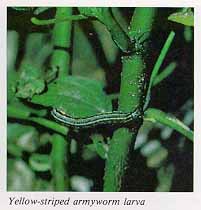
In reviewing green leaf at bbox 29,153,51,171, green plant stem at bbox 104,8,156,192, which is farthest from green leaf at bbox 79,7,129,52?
green leaf at bbox 29,153,51,171

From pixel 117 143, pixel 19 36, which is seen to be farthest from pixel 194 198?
pixel 19 36

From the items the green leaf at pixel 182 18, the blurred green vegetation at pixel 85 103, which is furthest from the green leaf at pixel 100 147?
the green leaf at pixel 182 18

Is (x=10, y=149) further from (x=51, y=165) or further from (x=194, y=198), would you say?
(x=194, y=198)

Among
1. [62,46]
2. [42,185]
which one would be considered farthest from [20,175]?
[62,46]

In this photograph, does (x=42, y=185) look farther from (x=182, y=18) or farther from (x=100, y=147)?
(x=182, y=18)
